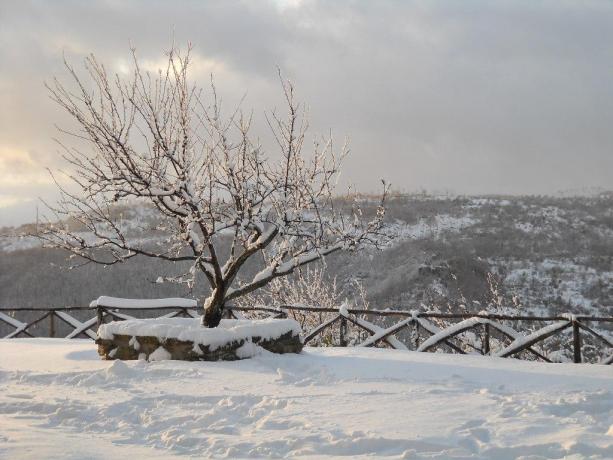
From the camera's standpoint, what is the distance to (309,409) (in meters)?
5.59

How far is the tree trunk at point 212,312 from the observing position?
935 centimetres

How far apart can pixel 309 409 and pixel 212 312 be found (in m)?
4.08

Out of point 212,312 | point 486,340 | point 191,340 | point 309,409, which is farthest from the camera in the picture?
point 486,340

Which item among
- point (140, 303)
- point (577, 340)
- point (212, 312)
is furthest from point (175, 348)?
point (577, 340)

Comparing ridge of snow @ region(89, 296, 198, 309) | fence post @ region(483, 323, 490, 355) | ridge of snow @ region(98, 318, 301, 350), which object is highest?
ridge of snow @ region(89, 296, 198, 309)

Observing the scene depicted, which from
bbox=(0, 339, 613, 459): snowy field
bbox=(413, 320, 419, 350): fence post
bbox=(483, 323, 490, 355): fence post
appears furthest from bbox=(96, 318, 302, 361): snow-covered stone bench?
bbox=(483, 323, 490, 355): fence post

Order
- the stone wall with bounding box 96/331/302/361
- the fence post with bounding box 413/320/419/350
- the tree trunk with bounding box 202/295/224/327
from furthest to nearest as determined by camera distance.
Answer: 1. the fence post with bounding box 413/320/419/350
2. the tree trunk with bounding box 202/295/224/327
3. the stone wall with bounding box 96/331/302/361

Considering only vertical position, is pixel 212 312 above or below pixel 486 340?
above

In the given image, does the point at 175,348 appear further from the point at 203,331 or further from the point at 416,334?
the point at 416,334

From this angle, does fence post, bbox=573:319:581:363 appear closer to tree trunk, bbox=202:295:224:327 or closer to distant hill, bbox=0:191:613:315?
tree trunk, bbox=202:295:224:327

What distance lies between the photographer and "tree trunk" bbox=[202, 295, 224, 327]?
9354 mm

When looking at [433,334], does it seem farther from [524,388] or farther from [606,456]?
[606,456]

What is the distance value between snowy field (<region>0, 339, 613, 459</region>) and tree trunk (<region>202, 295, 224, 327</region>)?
118 centimetres

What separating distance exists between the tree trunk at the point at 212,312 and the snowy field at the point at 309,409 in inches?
46.6
